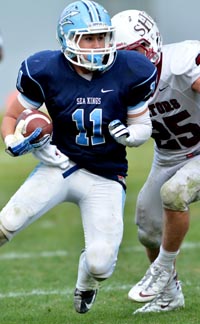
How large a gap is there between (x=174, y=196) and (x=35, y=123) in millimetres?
894

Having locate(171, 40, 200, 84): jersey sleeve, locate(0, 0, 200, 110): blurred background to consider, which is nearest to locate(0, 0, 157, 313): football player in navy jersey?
locate(171, 40, 200, 84): jersey sleeve

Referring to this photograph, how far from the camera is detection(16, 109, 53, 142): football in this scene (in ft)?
16.1

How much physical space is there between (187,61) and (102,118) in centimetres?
67

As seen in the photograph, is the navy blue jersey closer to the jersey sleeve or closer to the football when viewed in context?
the football

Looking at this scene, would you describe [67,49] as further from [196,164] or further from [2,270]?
[2,270]

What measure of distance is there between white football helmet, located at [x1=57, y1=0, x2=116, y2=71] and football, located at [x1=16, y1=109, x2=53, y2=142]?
1.15 feet

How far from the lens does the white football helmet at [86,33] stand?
507 cm

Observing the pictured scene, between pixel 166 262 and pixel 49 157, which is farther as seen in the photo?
pixel 166 262

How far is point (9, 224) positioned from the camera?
4.88 meters

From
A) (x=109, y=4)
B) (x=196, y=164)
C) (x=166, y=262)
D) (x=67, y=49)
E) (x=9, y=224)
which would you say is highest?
(x=67, y=49)

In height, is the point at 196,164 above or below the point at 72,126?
below

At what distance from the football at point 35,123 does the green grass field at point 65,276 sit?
1.06m

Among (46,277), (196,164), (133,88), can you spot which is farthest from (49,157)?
(46,277)

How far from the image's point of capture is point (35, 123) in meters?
4.92
